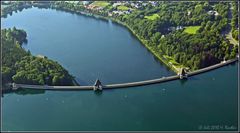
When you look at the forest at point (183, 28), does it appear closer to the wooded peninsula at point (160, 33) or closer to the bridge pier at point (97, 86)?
the wooded peninsula at point (160, 33)

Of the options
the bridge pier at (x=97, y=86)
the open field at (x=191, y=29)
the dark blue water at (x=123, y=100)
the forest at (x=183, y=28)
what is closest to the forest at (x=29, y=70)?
the dark blue water at (x=123, y=100)

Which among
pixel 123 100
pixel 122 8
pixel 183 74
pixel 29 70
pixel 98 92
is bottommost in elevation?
pixel 123 100

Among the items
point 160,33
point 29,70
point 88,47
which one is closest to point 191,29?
point 160,33

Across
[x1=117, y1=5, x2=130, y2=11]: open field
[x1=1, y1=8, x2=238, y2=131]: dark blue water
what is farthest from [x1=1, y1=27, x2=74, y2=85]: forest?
[x1=117, y1=5, x2=130, y2=11]: open field

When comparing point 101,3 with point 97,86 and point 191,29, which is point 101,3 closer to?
point 191,29

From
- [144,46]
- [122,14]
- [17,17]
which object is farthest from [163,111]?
[17,17]

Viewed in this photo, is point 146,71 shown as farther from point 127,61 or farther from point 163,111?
point 163,111

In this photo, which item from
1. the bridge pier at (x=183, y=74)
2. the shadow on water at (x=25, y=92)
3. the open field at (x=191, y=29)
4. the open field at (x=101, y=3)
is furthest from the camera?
the open field at (x=101, y=3)

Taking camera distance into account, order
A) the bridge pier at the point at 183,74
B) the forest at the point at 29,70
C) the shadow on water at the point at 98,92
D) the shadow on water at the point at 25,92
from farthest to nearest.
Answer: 1. the bridge pier at the point at 183,74
2. the forest at the point at 29,70
3. the shadow on water at the point at 25,92
4. the shadow on water at the point at 98,92
